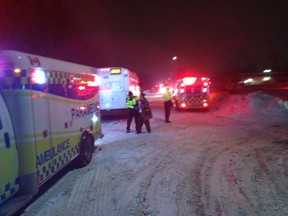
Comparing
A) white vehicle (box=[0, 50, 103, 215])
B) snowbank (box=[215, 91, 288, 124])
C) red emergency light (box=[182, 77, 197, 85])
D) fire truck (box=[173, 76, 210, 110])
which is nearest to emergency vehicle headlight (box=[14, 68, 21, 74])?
white vehicle (box=[0, 50, 103, 215])

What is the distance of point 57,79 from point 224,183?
4.05m

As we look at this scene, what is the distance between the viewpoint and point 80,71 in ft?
29.5

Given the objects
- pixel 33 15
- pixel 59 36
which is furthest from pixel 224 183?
pixel 59 36

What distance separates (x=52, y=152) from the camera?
22.2ft

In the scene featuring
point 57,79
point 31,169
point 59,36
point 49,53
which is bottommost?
point 31,169

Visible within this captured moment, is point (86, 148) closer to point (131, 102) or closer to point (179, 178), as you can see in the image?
point (179, 178)

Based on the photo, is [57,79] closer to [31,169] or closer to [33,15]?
[31,169]

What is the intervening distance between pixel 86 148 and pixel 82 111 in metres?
1.01

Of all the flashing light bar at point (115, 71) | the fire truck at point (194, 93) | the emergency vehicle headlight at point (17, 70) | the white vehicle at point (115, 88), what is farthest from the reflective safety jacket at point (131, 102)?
the emergency vehicle headlight at point (17, 70)

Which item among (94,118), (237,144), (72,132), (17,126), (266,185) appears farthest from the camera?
(237,144)

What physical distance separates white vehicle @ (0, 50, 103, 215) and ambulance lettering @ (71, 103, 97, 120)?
0.24 m

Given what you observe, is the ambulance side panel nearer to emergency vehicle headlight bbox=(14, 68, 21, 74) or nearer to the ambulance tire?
emergency vehicle headlight bbox=(14, 68, 21, 74)

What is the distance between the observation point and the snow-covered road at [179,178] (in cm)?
606

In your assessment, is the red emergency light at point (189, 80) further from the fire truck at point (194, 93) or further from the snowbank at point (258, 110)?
the snowbank at point (258, 110)
